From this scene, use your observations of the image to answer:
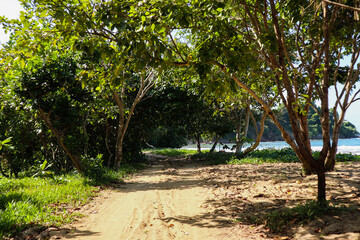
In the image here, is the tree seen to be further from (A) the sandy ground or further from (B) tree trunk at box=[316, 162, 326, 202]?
(A) the sandy ground

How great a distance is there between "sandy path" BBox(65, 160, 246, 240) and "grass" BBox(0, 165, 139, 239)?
0.53 m

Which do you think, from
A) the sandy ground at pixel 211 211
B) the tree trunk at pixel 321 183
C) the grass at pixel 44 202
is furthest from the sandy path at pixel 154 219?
the tree trunk at pixel 321 183

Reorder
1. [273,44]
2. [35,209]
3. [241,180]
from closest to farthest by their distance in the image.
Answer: [273,44] < [35,209] < [241,180]

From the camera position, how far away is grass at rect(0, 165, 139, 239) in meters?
4.29

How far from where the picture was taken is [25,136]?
386 inches

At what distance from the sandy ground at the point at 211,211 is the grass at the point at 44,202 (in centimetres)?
37

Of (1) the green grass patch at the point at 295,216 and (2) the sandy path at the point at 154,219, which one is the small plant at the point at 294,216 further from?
(2) the sandy path at the point at 154,219

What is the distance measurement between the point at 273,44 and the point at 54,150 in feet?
35.7

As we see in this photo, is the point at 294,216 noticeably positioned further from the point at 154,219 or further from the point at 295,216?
the point at 154,219

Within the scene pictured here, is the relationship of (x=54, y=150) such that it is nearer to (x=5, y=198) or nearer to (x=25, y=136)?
(x=25, y=136)

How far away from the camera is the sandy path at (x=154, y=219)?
423 centimetres

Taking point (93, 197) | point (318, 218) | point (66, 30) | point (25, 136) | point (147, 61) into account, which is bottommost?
point (93, 197)

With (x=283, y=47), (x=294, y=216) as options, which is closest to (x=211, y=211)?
(x=294, y=216)

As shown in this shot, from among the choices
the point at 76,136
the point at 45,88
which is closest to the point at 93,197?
the point at 76,136
